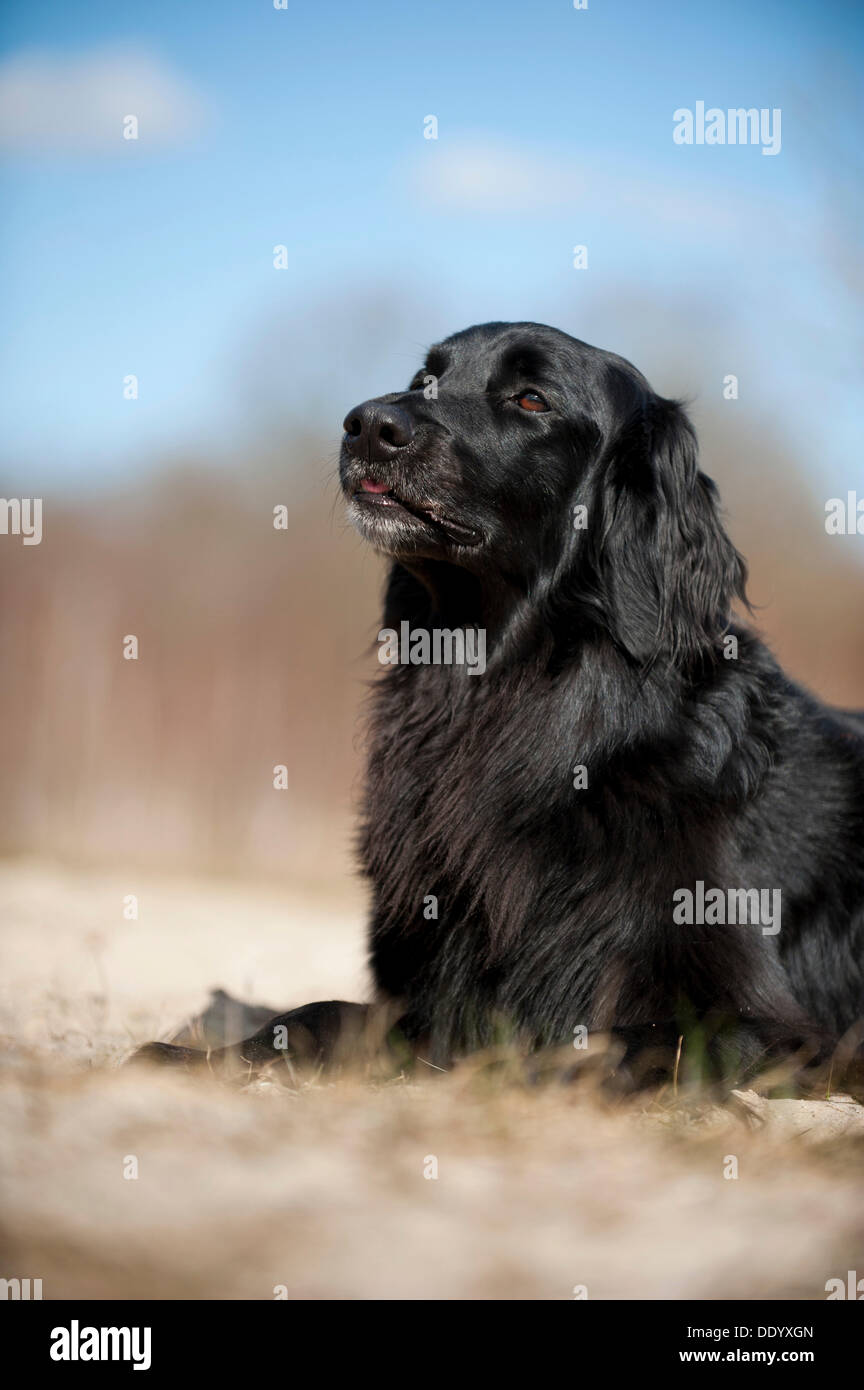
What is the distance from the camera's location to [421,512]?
459 centimetres

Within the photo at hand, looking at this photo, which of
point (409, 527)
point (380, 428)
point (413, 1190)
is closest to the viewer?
point (413, 1190)

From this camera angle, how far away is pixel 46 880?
9.21 m

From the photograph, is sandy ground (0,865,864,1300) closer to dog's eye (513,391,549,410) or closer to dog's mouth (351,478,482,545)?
dog's mouth (351,478,482,545)

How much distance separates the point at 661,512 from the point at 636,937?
1.59m

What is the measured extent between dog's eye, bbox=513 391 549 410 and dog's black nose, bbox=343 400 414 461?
48 centimetres

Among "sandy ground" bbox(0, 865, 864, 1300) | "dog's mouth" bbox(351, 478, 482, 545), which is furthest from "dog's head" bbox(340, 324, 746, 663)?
"sandy ground" bbox(0, 865, 864, 1300)

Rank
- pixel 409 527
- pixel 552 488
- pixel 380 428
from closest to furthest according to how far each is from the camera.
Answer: pixel 380 428
pixel 409 527
pixel 552 488

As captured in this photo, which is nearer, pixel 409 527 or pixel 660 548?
pixel 409 527

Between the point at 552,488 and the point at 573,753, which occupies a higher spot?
the point at 552,488

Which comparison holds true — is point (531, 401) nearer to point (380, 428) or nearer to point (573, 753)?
point (380, 428)

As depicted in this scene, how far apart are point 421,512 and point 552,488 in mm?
522

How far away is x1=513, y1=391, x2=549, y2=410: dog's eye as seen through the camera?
475 cm

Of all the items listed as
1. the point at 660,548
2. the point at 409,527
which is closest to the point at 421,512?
the point at 409,527

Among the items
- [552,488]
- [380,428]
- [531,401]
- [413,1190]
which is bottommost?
[413,1190]
